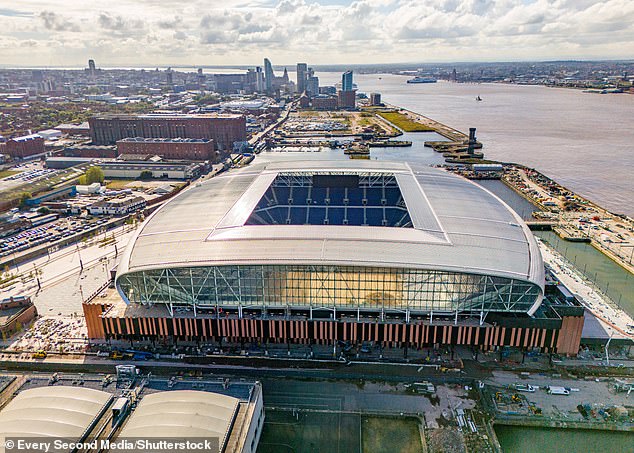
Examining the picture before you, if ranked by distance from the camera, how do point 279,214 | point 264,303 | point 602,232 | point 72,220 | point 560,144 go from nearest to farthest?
point 264,303 < point 279,214 < point 602,232 < point 72,220 < point 560,144

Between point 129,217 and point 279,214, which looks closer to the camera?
point 279,214

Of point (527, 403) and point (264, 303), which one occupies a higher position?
point (264, 303)

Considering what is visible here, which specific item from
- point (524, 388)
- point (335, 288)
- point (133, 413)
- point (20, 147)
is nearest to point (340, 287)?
point (335, 288)

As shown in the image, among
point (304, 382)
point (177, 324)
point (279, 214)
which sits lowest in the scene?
point (304, 382)

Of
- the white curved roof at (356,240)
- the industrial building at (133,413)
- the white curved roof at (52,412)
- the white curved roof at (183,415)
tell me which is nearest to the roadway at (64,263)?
the white curved roof at (356,240)

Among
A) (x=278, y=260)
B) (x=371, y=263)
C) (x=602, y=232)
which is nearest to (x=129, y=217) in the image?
(x=278, y=260)

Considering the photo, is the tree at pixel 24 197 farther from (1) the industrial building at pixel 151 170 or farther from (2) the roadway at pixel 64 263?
(1) the industrial building at pixel 151 170

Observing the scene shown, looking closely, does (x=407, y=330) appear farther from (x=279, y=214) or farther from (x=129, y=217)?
(x=129, y=217)
